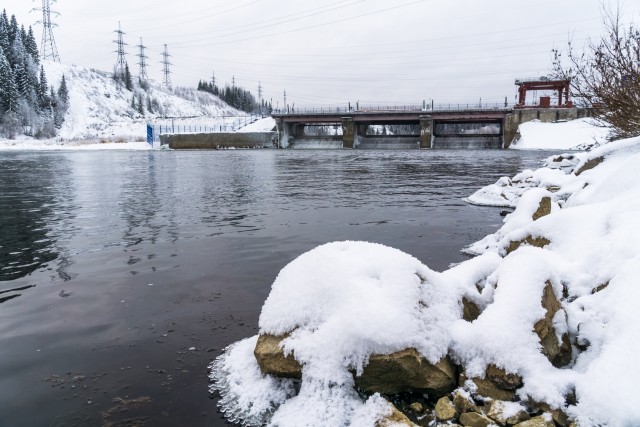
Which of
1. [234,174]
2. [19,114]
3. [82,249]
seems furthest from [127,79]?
[82,249]

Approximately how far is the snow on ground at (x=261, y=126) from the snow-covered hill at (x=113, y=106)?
13446 millimetres

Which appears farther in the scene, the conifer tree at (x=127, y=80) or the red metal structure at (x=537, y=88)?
the conifer tree at (x=127, y=80)

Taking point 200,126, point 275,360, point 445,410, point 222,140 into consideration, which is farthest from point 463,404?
point 200,126

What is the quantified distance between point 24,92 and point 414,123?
7850cm

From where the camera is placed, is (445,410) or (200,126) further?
(200,126)

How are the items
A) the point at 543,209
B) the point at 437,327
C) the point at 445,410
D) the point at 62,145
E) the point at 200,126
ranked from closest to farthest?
the point at 445,410 < the point at 437,327 < the point at 543,209 < the point at 62,145 < the point at 200,126

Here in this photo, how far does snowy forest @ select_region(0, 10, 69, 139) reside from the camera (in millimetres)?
82000

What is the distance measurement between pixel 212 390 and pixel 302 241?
17.7 feet

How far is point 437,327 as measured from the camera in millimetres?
3787

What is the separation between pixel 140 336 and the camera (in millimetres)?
4887

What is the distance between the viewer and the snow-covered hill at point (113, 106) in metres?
91.4

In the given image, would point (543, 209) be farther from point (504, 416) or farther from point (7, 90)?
point (7, 90)

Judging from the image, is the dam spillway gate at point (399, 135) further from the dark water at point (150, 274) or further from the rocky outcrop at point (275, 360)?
the rocky outcrop at point (275, 360)

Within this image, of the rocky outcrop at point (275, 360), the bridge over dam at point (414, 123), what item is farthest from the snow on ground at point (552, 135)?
the rocky outcrop at point (275, 360)
